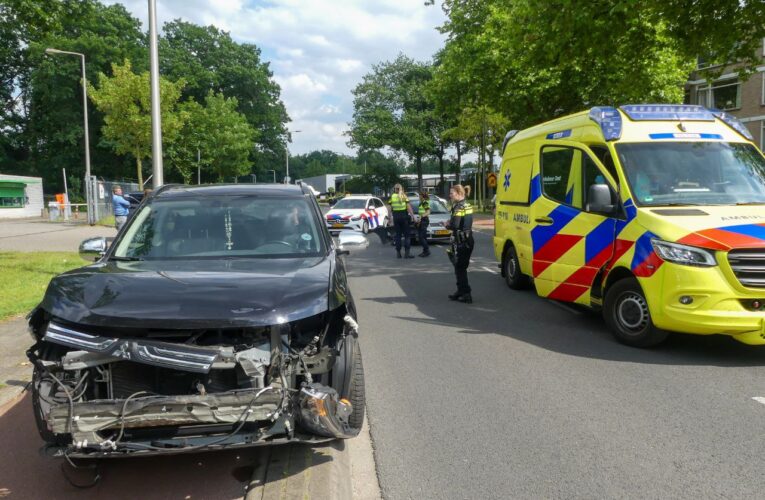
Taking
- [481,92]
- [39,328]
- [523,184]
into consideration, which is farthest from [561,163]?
[481,92]

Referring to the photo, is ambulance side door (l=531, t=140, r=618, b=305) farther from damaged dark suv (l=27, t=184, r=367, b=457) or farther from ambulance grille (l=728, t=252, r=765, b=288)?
damaged dark suv (l=27, t=184, r=367, b=457)

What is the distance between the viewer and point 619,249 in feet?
22.3

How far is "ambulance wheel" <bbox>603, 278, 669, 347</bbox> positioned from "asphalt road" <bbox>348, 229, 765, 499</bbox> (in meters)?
0.15

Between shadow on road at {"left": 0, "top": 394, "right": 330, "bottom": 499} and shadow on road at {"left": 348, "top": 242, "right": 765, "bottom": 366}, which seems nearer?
shadow on road at {"left": 0, "top": 394, "right": 330, "bottom": 499}

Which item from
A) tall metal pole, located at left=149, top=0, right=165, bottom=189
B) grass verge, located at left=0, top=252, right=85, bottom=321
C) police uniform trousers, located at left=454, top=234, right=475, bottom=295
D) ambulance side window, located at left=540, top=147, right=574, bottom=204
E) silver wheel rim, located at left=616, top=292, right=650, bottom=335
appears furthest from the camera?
tall metal pole, located at left=149, top=0, right=165, bottom=189

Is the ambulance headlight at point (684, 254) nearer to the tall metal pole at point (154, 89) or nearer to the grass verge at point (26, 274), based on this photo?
the grass verge at point (26, 274)

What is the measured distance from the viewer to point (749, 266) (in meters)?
5.80

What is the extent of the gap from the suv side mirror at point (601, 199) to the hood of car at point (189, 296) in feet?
12.9

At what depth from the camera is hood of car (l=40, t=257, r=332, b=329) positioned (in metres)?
3.24

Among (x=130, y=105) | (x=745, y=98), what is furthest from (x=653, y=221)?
(x=745, y=98)

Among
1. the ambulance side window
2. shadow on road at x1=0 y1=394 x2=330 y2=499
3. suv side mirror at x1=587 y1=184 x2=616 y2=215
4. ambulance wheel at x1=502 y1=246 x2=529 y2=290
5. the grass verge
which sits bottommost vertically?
shadow on road at x1=0 y1=394 x2=330 y2=499

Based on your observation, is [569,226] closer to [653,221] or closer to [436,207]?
[653,221]

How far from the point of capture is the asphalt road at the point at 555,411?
3666mm

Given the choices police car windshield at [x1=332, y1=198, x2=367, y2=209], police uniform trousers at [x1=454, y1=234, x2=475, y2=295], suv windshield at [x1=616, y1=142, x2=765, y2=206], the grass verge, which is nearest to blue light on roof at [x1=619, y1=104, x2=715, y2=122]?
suv windshield at [x1=616, y1=142, x2=765, y2=206]
